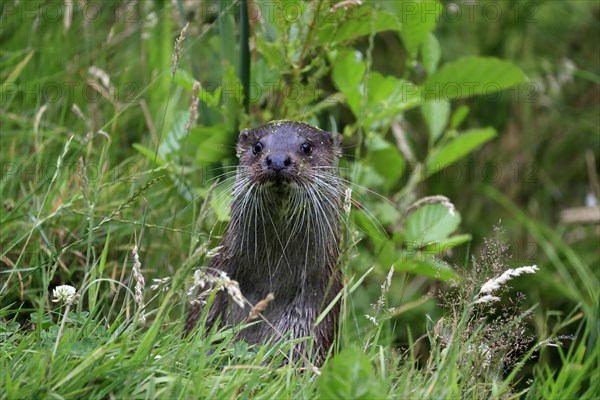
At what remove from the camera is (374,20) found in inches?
162

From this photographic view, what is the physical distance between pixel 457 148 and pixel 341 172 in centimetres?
70

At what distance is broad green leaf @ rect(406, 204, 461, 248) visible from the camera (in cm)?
466

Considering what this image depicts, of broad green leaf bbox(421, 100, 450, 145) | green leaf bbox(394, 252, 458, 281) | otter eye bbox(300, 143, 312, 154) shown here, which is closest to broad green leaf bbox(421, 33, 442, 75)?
broad green leaf bbox(421, 100, 450, 145)

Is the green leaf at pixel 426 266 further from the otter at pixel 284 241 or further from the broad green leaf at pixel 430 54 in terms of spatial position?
the broad green leaf at pixel 430 54

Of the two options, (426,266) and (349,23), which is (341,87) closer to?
(349,23)

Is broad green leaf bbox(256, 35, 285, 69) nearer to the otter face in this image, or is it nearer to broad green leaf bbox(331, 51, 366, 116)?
broad green leaf bbox(331, 51, 366, 116)

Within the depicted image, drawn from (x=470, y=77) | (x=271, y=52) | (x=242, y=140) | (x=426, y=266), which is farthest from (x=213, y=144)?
(x=470, y=77)

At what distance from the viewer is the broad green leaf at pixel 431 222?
466cm

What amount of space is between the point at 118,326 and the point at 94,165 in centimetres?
159

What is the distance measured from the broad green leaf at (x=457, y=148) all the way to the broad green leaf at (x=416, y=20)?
56cm

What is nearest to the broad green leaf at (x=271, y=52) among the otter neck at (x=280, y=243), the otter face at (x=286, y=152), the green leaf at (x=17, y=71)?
the otter face at (x=286, y=152)

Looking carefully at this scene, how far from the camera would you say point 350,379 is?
8.52ft

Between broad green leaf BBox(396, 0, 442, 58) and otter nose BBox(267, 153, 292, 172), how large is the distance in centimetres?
Answer: 125

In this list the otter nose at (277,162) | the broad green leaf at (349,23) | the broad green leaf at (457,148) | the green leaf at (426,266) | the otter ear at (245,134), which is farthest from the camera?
the broad green leaf at (457,148)
